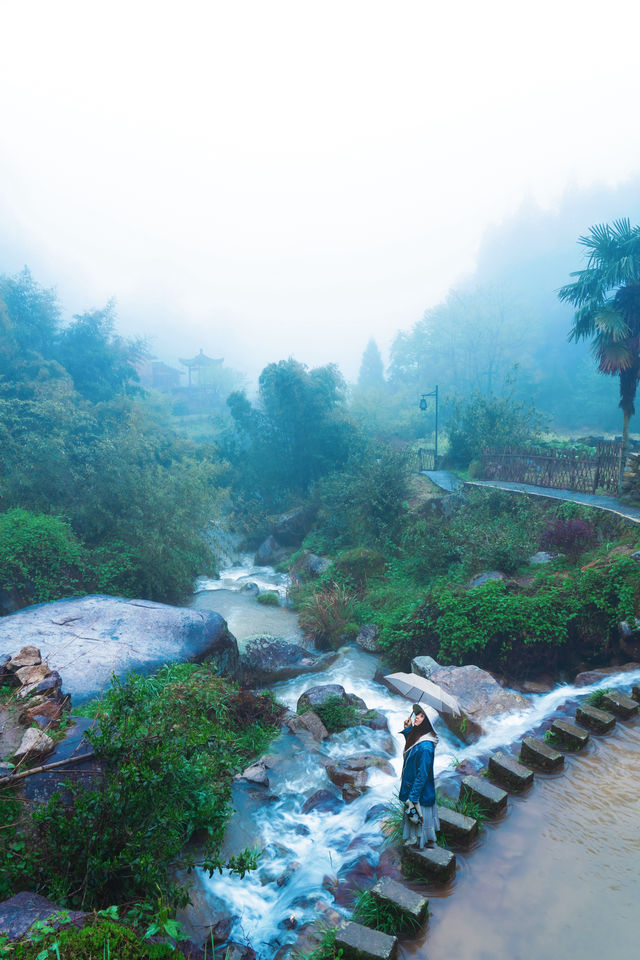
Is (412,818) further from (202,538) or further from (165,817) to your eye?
(202,538)

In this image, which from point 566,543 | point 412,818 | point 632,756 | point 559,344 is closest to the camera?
point 412,818

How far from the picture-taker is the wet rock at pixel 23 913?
2805 mm

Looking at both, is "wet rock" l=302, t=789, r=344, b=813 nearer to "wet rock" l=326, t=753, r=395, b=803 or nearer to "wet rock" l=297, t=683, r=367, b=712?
"wet rock" l=326, t=753, r=395, b=803

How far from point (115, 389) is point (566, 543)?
23142 mm

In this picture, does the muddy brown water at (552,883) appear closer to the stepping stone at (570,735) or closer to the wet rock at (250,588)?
the stepping stone at (570,735)

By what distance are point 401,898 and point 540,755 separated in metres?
2.72

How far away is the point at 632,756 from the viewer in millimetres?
6062

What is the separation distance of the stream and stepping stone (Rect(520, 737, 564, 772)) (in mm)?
166

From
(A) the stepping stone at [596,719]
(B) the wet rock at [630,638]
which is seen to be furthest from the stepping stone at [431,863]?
(B) the wet rock at [630,638]

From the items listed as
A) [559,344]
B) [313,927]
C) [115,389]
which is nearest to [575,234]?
[559,344]

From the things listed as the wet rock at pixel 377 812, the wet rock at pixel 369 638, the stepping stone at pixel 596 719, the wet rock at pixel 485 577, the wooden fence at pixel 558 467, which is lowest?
the wet rock at pixel 369 638

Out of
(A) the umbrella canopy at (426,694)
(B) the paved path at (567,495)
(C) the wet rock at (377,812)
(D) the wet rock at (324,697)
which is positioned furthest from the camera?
(B) the paved path at (567,495)

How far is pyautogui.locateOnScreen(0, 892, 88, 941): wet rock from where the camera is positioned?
Answer: 9.20 ft

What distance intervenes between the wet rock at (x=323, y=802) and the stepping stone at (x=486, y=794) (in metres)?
1.62
